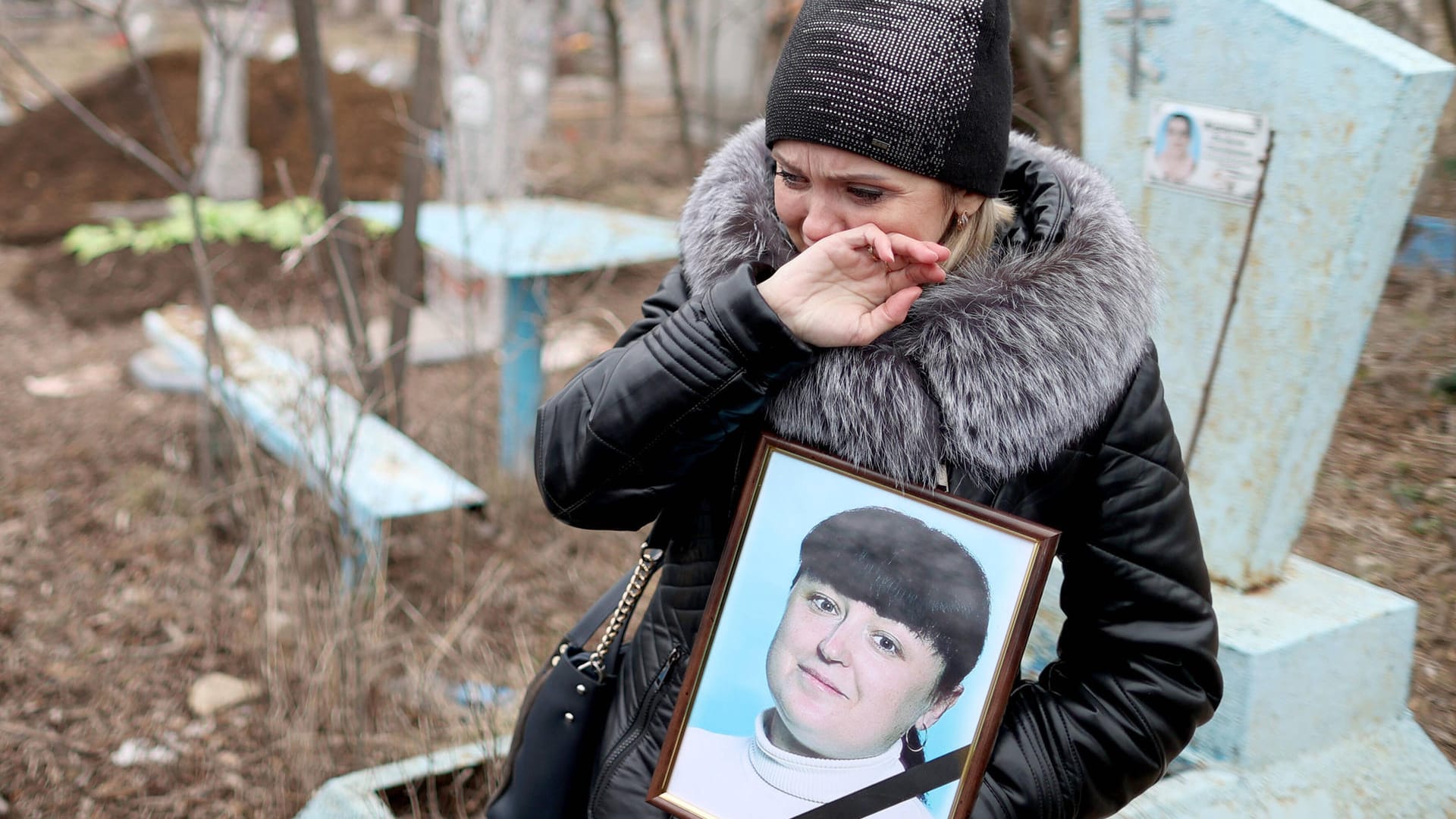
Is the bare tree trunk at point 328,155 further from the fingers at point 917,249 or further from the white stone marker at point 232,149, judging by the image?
the white stone marker at point 232,149

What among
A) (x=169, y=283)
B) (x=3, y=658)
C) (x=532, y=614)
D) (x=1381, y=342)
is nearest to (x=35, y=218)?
(x=169, y=283)

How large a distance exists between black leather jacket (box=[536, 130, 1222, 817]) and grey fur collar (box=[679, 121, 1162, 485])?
38 millimetres

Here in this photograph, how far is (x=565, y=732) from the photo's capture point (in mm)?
1660

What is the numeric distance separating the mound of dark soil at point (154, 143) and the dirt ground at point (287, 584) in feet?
12.1

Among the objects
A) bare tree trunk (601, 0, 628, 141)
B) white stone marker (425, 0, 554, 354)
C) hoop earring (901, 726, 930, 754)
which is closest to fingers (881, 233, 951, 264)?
hoop earring (901, 726, 930, 754)

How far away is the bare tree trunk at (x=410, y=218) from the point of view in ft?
13.2

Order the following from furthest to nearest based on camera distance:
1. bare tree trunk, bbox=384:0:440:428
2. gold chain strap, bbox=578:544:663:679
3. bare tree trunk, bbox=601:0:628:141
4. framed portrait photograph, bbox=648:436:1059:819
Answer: bare tree trunk, bbox=601:0:628:141 → bare tree trunk, bbox=384:0:440:428 → gold chain strap, bbox=578:544:663:679 → framed portrait photograph, bbox=648:436:1059:819

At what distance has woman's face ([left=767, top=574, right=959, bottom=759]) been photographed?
132 cm

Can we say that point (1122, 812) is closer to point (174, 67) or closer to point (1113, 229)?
point (1113, 229)

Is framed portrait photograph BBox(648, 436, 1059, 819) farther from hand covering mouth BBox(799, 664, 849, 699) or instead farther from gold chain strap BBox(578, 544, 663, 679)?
gold chain strap BBox(578, 544, 663, 679)

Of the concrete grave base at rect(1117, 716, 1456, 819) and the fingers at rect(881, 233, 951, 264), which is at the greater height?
the fingers at rect(881, 233, 951, 264)

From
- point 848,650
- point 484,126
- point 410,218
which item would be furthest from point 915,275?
point 484,126

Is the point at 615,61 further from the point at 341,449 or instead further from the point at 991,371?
the point at 991,371

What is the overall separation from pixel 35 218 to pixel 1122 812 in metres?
8.55
